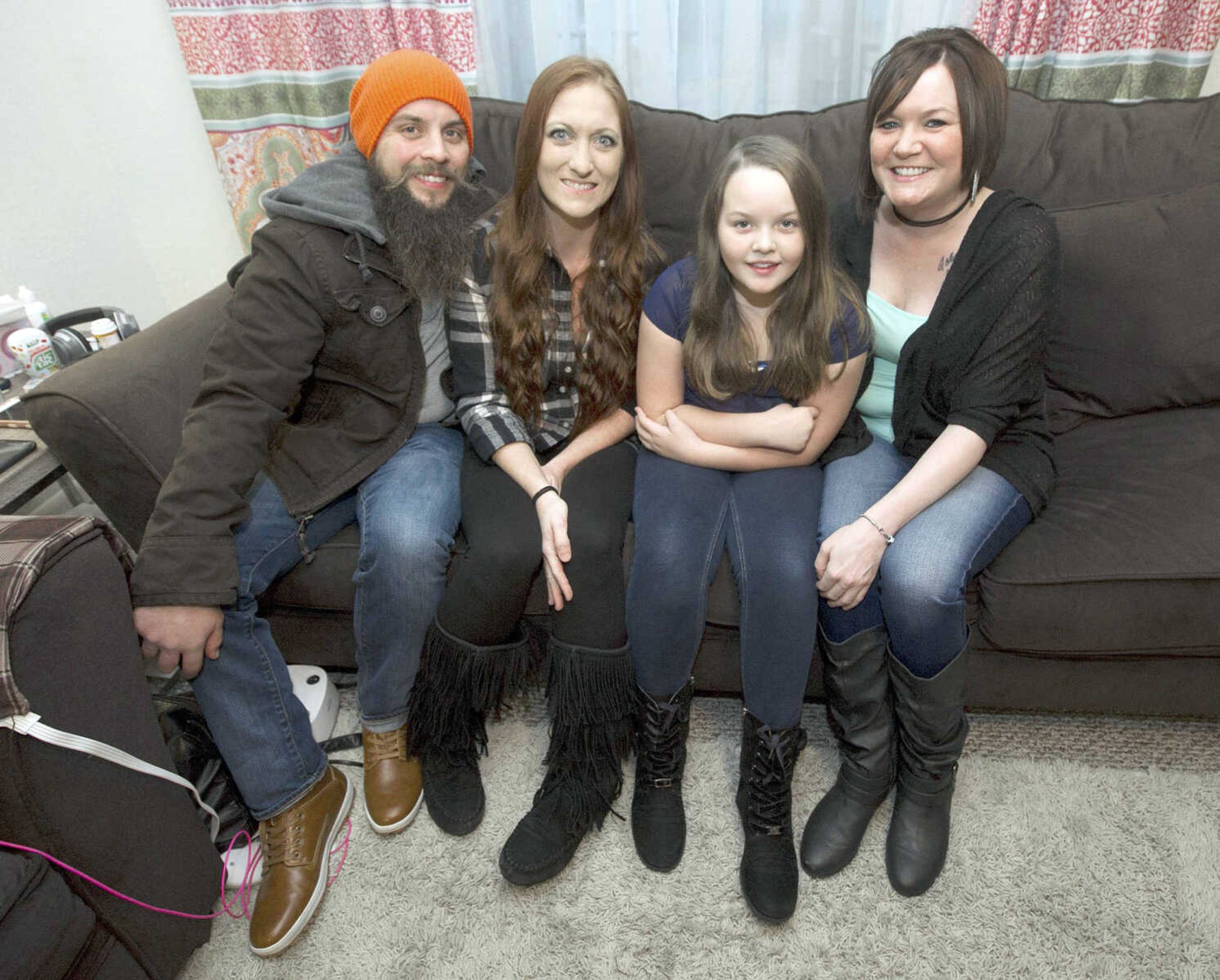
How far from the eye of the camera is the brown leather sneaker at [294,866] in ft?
3.69

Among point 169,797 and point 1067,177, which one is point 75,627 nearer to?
point 169,797

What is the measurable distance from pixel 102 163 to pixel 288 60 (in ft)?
2.00

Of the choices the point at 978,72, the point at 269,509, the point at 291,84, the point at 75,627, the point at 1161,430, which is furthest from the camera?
the point at 291,84

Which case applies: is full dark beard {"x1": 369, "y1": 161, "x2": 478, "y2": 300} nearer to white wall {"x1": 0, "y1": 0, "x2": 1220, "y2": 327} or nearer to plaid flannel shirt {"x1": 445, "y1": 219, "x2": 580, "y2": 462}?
plaid flannel shirt {"x1": 445, "y1": 219, "x2": 580, "y2": 462}

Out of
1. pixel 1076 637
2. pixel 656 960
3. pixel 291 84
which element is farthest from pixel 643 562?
pixel 291 84

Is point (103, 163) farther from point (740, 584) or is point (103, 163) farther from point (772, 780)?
point (772, 780)

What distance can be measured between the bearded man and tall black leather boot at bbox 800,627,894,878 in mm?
682

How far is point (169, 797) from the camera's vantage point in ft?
3.41

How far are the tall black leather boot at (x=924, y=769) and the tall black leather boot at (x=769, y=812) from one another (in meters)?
0.17

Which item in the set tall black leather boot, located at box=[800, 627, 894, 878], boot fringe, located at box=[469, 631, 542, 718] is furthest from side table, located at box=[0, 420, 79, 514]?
tall black leather boot, located at box=[800, 627, 894, 878]

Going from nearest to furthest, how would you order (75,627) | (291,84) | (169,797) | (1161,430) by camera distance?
(75,627)
(169,797)
(1161,430)
(291,84)

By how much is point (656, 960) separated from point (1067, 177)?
64.5 inches

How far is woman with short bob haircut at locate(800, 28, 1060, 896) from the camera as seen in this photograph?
1.15 meters

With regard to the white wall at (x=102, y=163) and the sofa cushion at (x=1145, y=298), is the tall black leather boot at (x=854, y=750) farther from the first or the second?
the white wall at (x=102, y=163)
